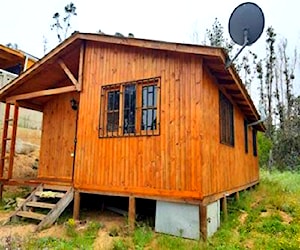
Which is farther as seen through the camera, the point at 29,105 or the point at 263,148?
the point at 263,148

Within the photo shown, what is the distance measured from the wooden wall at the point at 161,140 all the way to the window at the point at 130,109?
0.14 m

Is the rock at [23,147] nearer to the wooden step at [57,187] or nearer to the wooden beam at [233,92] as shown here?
the wooden step at [57,187]

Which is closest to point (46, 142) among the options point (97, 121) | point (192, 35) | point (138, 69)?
point (97, 121)

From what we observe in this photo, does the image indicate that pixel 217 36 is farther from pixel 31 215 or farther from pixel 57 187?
pixel 31 215

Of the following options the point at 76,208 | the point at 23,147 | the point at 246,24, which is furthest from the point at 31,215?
the point at 23,147

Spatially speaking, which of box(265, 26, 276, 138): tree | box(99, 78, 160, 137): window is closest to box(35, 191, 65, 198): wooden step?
box(99, 78, 160, 137): window

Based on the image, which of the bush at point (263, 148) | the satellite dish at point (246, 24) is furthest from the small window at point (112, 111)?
the bush at point (263, 148)

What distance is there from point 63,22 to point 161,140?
22.4m

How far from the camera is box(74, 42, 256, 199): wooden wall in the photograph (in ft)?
18.6

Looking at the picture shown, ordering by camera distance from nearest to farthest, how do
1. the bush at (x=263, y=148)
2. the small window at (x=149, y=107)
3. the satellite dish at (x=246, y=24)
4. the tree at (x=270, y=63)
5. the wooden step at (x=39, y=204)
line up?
the satellite dish at (x=246, y=24) → the small window at (x=149, y=107) → the wooden step at (x=39, y=204) → the bush at (x=263, y=148) → the tree at (x=270, y=63)

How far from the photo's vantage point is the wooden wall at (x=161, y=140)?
18.6 feet

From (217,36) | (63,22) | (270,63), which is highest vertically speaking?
(63,22)

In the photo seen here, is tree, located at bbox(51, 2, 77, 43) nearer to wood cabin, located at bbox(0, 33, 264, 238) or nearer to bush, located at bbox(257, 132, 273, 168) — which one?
bush, located at bbox(257, 132, 273, 168)

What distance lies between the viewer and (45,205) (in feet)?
22.7
